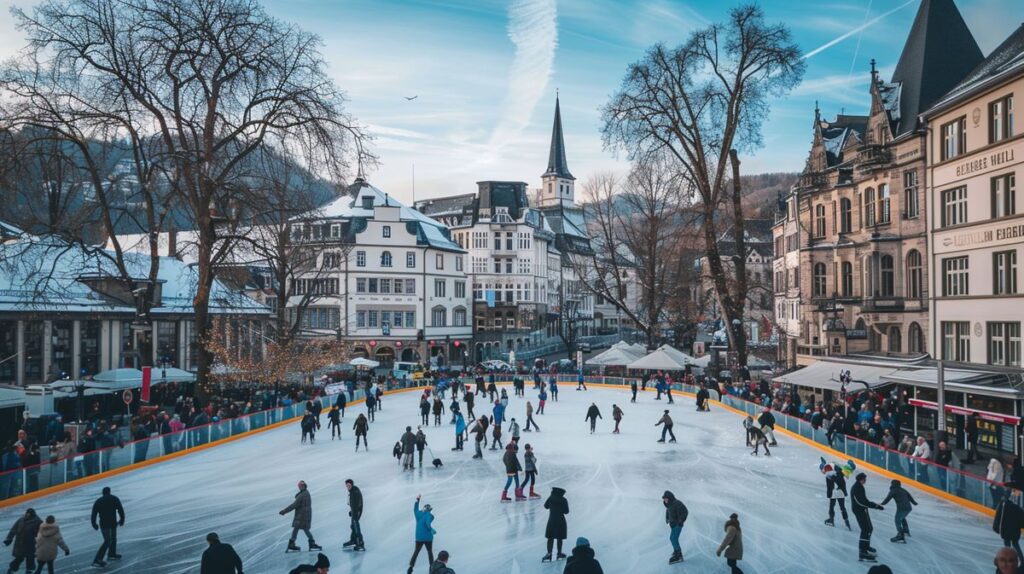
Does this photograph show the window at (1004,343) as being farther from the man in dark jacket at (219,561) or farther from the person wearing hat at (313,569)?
the man in dark jacket at (219,561)

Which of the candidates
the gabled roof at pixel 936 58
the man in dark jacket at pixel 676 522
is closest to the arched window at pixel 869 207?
the gabled roof at pixel 936 58

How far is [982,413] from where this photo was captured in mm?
22719

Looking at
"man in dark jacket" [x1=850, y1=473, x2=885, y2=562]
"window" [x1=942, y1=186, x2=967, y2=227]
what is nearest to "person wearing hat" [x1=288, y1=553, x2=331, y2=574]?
"man in dark jacket" [x1=850, y1=473, x2=885, y2=562]

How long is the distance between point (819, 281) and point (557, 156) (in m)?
103

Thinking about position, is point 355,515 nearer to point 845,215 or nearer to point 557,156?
point 845,215

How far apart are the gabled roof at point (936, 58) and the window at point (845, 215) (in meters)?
4.44

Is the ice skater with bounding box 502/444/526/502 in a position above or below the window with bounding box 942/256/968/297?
below

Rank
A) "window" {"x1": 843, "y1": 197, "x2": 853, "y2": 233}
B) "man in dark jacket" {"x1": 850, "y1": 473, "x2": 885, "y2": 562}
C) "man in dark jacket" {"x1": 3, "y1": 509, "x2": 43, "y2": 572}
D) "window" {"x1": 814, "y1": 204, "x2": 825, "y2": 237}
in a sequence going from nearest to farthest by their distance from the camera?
"man in dark jacket" {"x1": 3, "y1": 509, "x2": 43, "y2": 572} < "man in dark jacket" {"x1": 850, "y1": 473, "x2": 885, "y2": 562} < "window" {"x1": 843, "y1": 197, "x2": 853, "y2": 233} < "window" {"x1": 814, "y1": 204, "x2": 825, "y2": 237}

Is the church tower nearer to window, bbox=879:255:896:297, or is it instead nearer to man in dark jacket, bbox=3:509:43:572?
window, bbox=879:255:896:297

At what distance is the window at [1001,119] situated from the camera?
78.8 feet

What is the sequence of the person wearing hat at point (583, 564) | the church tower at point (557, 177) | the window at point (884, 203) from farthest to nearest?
the church tower at point (557, 177), the window at point (884, 203), the person wearing hat at point (583, 564)

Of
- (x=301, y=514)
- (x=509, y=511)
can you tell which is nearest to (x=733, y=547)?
(x=509, y=511)

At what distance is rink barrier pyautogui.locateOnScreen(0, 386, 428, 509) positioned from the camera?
16266mm

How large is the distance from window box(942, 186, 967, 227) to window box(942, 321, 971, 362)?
3.72 metres
